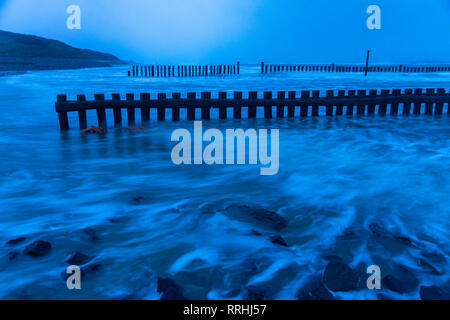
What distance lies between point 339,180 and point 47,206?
13.6 feet

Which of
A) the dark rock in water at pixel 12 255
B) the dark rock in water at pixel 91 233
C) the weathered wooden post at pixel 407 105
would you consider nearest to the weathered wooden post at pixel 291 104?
the weathered wooden post at pixel 407 105

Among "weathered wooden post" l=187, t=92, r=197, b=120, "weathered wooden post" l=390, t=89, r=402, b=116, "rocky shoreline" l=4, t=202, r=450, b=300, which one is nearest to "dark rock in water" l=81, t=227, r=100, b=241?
"rocky shoreline" l=4, t=202, r=450, b=300

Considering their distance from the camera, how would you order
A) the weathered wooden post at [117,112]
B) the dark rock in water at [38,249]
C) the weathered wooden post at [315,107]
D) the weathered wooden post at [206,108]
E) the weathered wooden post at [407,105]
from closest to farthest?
the dark rock in water at [38,249]
the weathered wooden post at [117,112]
the weathered wooden post at [206,108]
the weathered wooden post at [315,107]
the weathered wooden post at [407,105]

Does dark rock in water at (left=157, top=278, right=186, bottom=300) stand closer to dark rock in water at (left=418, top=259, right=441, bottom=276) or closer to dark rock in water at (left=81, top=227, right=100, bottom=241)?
dark rock in water at (left=81, top=227, right=100, bottom=241)

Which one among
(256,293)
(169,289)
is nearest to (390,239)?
(256,293)

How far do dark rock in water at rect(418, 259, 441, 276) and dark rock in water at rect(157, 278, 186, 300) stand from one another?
2.10 m

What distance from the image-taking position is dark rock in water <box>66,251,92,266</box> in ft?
9.98

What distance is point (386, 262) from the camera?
10.1 ft

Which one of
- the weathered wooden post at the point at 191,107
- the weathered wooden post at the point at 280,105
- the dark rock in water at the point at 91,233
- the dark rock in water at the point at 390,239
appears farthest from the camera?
the weathered wooden post at the point at 280,105

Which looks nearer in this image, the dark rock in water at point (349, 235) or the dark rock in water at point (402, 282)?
the dark rock in water at point (402, 282)

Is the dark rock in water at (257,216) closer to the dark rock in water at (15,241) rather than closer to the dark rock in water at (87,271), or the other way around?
the dark rock in water at (87,271)

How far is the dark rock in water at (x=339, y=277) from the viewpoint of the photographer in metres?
2.72

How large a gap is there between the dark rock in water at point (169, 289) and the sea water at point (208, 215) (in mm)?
57
